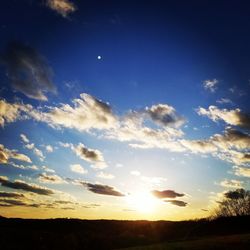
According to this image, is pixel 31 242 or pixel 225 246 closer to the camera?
pixel 225 246

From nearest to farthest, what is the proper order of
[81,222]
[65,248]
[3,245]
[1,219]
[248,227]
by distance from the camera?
1. [3,245]
2. [65,248]
3. [248,227]
4. [1,219]
5. [81,222]

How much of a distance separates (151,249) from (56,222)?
82.6 meters

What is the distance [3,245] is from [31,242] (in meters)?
6.44

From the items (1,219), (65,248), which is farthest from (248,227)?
(1,219)

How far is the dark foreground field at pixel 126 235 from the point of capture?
43.6m

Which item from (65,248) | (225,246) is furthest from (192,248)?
(65,248)

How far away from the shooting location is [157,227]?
362 feet

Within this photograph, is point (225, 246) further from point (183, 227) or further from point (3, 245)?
point (183, 227)

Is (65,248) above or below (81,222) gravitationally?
below

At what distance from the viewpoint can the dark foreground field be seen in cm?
4362

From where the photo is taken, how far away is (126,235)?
7738 cm

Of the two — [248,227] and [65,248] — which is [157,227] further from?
[65,248]

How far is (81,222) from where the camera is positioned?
400ft

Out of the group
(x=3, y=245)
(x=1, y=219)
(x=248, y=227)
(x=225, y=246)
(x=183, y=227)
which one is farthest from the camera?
(x=1, y=219)
